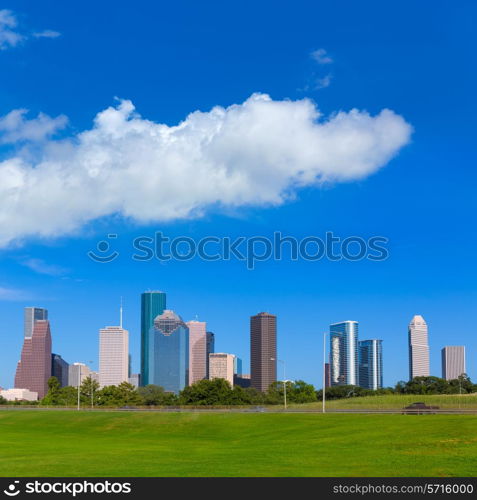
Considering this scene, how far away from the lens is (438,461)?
3625cm

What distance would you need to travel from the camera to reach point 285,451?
142ft

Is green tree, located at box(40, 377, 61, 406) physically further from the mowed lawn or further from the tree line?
the mowed lawn

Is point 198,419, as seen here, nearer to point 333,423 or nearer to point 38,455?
point 333,423

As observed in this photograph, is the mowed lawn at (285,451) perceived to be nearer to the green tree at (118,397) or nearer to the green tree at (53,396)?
the green tree at (118,397)

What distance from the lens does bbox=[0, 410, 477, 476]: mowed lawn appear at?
110 feet

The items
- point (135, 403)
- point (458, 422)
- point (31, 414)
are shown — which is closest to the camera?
point (458, 422)

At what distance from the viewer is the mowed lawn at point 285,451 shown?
3341 centimetres

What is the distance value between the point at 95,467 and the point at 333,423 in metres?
36.4
